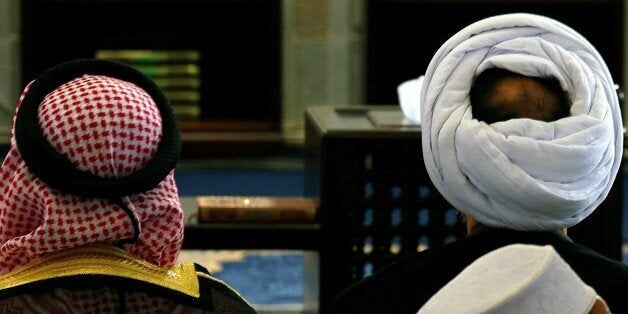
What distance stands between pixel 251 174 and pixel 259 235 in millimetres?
4040

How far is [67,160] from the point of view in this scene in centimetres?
174

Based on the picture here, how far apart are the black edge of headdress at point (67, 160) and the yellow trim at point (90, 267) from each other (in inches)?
3.7

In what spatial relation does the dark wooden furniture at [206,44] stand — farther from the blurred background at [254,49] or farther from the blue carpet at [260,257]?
the blue carpet at [260,257]

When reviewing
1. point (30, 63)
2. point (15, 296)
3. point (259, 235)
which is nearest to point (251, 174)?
point (30, 63)

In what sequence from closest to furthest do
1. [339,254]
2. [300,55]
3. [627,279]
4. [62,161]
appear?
1. [627,279]
2. [62,161]
3. [339,254]
4. [300,55]

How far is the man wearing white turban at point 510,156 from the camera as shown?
5.05ft

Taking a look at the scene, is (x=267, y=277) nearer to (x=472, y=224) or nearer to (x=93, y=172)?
(x=93, y=172)

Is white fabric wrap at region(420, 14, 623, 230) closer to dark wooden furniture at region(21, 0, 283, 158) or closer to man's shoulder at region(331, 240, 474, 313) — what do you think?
man's shoulder at region(331, 240, 474, 313)

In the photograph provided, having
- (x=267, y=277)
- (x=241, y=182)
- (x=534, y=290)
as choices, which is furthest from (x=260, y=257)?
(x=534, y=290)

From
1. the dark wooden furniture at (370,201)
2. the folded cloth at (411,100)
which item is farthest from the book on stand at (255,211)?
the folded cloth at (411,100)

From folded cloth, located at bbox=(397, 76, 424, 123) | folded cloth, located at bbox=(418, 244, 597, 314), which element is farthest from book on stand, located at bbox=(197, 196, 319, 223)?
folded cloth, located at bbox=(418, 244, 597, 314)

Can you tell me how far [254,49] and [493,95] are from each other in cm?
626

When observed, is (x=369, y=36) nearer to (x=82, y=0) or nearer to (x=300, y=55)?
(x=300, y=55)

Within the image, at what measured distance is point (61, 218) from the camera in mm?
1760
